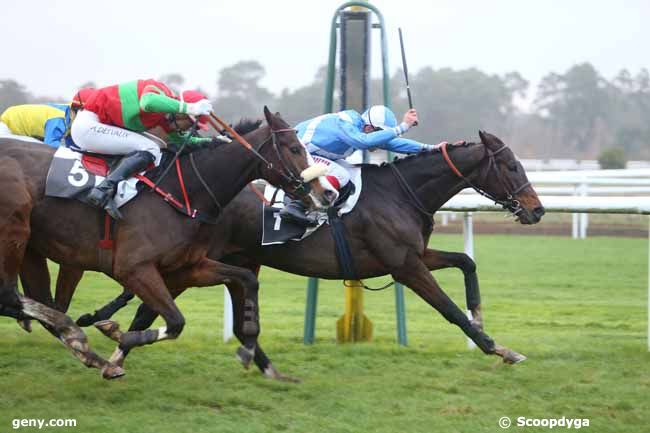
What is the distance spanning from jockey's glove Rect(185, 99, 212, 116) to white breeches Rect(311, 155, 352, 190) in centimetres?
91

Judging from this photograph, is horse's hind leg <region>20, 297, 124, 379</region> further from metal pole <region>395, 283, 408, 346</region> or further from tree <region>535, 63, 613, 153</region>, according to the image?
tree <region>535, 63, 613, 153</region>

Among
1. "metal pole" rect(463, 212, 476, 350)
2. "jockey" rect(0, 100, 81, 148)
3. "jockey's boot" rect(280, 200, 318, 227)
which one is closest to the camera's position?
"jockey's boot" rect(280, 200, 318, 227)

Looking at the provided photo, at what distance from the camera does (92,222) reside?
536 cm

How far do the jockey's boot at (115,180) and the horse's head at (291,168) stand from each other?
0.67m

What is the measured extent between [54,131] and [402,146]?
90.5 inches

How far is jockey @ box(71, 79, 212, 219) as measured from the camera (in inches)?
209

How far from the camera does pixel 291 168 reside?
17.7 feet

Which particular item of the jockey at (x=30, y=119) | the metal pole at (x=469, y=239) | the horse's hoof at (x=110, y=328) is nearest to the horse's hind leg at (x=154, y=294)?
the horse's hoof at (x=110, y=328)

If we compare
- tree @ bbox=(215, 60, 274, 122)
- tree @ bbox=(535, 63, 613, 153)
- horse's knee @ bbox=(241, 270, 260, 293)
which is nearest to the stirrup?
horse's knee @ bbox=(241, 270, 260, 293)

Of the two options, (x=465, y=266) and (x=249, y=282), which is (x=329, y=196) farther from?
(x=465, y=266)

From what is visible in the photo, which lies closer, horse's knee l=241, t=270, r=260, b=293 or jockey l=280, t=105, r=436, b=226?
horse's knee l=241, t=270, r=260, b=293

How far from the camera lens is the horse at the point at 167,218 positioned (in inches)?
207

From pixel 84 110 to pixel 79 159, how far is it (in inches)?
12.4

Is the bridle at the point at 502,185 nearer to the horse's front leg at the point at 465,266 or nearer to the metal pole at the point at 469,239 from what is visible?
the horse's front leg at the point at 465,266
